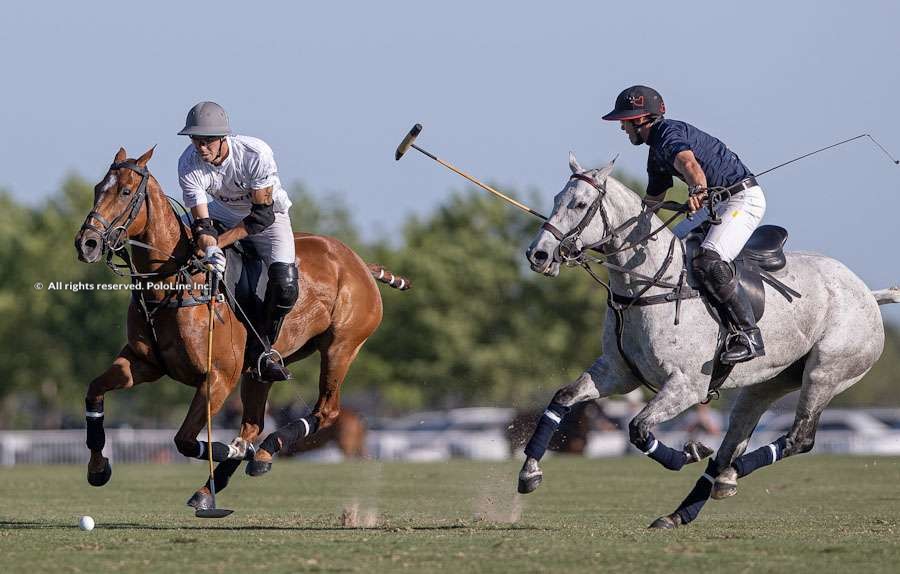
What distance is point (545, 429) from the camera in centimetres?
990

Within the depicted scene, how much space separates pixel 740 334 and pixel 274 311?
3.50m

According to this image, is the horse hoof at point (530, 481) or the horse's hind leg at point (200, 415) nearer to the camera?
the horse hoof at point (530, 481)

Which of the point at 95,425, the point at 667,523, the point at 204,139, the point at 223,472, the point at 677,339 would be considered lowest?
the point at 223,472

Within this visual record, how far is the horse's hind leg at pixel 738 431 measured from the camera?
10375 millimetres

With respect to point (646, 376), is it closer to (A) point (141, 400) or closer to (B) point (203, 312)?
(B) point (203, 312)

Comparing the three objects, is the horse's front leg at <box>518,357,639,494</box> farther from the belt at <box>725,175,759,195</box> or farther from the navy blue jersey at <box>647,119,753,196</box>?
the belt at <box>725,175,759,195</box>

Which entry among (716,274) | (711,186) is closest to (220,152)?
(711,186)

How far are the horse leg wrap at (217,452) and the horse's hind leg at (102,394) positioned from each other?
619mm

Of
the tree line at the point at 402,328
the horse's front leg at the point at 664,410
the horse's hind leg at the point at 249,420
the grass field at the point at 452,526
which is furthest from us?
the tree line at the point at 402,328

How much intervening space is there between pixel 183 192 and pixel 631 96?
329 centimetres

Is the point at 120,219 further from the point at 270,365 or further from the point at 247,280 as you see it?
the point at 270,365

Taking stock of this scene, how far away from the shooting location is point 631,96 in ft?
33.7

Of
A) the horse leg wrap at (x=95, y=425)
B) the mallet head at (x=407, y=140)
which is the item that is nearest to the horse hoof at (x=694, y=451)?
the mallet head at (x=407, y=140)

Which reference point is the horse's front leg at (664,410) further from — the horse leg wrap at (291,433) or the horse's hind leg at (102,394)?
the horse's hind leg at (102,394)
